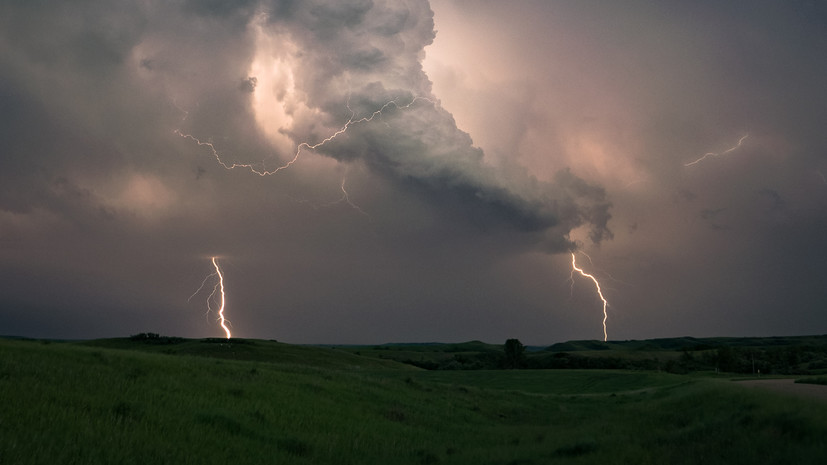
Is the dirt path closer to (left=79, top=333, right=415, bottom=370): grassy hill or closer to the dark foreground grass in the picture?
the dark foreground grass

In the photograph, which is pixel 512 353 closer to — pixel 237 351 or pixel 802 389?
pixel 237 351

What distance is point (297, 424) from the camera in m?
15.7

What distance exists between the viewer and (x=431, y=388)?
31031 millimetres

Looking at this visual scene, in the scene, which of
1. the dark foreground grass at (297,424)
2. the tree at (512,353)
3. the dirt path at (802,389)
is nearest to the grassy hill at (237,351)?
the tree at (512,353)

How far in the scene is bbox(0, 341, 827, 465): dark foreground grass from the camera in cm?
966

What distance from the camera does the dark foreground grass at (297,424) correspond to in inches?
380

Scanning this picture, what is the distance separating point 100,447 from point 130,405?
3.27 meters

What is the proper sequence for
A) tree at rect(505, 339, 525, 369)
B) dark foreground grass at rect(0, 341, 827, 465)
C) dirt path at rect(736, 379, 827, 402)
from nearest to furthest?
dark foreground grass at rect(0, 341, 827, 465)
dirt path at rect(736, 379, 827, 402)
tree at rect(505, 339, 525, 369)

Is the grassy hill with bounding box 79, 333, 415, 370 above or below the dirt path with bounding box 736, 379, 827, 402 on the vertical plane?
below

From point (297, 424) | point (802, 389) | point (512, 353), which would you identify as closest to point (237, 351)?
point (512, 353)

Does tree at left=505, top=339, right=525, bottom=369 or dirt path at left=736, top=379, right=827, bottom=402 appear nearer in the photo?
dirt path at left=736, top=379, right=827, bottom=402

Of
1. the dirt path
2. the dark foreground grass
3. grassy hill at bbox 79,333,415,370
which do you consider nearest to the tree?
grassy hill at bbox 79,333,415,370

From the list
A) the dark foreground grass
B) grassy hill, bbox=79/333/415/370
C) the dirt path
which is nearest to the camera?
the dark foreground grass

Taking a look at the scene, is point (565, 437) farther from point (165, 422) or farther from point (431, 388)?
point (431, 388)
